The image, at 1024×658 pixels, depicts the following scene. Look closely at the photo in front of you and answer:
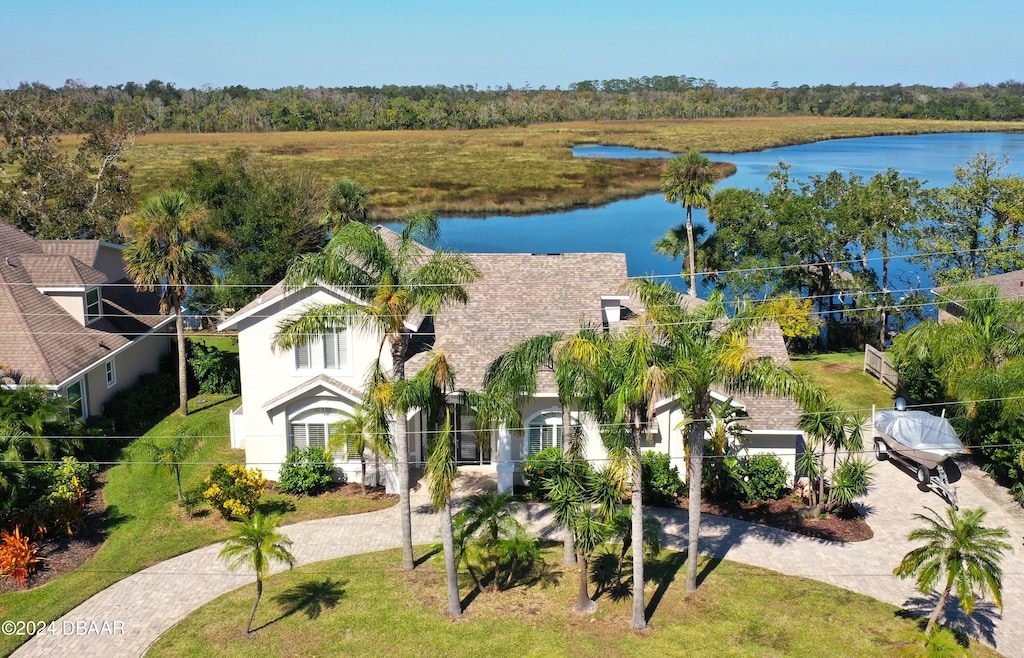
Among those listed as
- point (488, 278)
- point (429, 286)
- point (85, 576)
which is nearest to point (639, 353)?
point (429, 286)

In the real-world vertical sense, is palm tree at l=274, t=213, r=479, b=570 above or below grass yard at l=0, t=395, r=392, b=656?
above

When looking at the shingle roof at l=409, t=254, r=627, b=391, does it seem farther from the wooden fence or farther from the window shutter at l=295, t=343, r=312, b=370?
the wooden fence

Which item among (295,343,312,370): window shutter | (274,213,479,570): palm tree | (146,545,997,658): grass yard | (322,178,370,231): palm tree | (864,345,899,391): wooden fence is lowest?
(146,545,997,658): grass yard

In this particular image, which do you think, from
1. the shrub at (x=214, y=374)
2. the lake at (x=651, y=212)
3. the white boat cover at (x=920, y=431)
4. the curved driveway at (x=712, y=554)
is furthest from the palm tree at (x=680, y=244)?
the shrub at (x=214, y=374)

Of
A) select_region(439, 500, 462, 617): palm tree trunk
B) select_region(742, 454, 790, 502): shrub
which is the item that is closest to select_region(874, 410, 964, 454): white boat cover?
select_region(742, 454, 790, 502): shrub

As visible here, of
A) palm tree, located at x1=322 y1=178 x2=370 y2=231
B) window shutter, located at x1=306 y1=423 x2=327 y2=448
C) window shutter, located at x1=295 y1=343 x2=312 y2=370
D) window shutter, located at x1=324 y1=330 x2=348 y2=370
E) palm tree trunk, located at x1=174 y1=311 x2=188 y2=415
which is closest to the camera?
window shutter, located at x1=324 y1=330 x2=348 y2=370

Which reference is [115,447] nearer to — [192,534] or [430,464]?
[192,534]

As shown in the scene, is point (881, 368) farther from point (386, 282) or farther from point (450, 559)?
point (386, 282)
